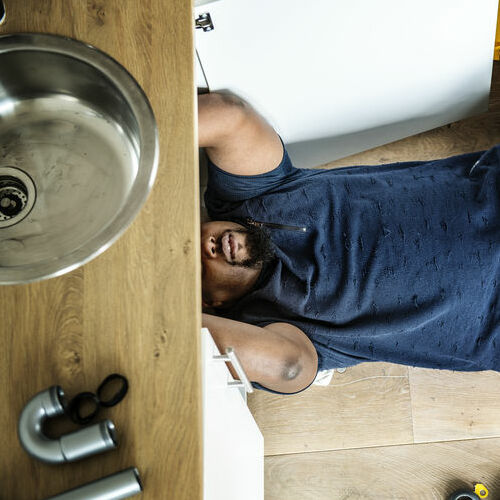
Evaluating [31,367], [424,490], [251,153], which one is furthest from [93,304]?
[424,490]

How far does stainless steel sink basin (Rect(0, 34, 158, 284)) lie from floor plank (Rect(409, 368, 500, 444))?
1137 millimetres

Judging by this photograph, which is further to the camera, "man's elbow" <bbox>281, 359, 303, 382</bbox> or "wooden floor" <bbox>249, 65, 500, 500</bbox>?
"wooden floor" <bbox>249, 65, 500, 500</bbox>

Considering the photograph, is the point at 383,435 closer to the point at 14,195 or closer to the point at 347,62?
the point at 347,62

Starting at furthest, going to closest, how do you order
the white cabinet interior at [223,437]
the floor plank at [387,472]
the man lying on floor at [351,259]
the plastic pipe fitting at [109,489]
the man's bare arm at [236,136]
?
the floor plank at [387,472] → the man lying on floor at [351,259] → the man's bare arm at [236,136] → the white cabinet interior at [223,437] → the plastic pipe fitting at [109,489]

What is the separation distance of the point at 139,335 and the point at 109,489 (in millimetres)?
178

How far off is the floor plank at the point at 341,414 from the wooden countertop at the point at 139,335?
899mm

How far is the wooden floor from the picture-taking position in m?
1.39

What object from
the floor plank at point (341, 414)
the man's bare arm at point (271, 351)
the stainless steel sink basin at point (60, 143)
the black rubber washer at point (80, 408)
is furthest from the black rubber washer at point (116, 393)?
the floor plank at point (341, 414)

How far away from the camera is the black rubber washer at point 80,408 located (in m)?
0.56

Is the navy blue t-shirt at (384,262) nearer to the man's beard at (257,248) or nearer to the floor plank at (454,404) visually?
the man's beard at (257,248)

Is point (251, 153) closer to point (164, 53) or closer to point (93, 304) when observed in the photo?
point (164, 53)

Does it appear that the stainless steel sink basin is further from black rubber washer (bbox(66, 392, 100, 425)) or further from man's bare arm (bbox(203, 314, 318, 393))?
man's bare arm (bbox(203, 314, 318, 393))

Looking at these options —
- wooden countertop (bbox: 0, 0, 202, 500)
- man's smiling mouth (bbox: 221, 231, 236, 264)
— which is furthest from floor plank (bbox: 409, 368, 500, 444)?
wooden countertop (bbox: 0, 0, 202, 500)

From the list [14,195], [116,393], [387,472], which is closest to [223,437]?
[116,393]
